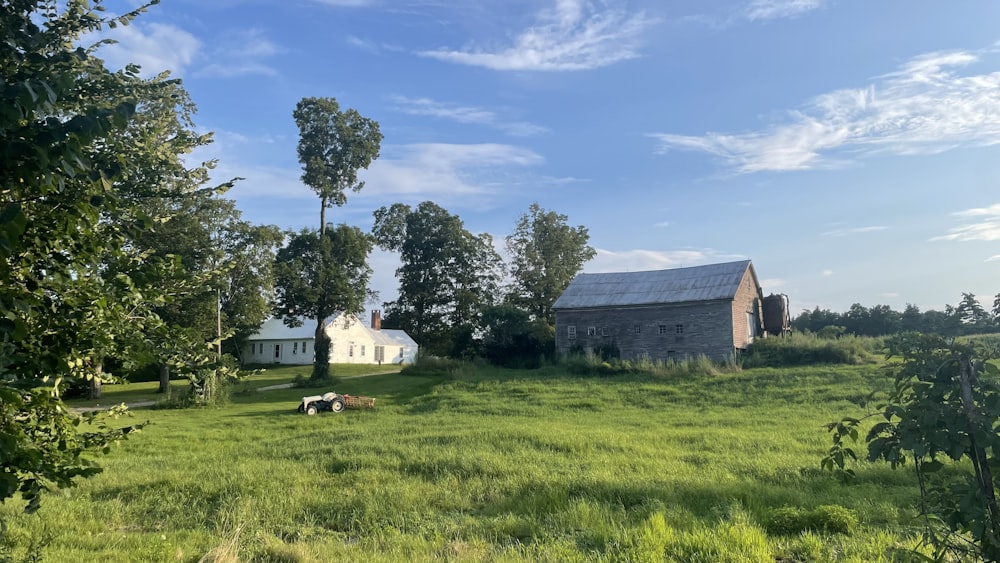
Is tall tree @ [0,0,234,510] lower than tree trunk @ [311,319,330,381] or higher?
higher

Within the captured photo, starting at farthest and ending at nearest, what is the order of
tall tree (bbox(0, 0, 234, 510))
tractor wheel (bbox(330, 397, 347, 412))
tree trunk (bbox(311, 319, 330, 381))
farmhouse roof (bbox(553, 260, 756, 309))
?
tree trunk (bbox(311, 319, 330, 381)) < farmhouse roof (bbox(553, 260, 756, 309)) < tractor wheel (bbox(330, 397, 347, 412)) < tall tree (bbox(0, 0, 234, 510))

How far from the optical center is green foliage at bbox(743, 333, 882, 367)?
105 ft

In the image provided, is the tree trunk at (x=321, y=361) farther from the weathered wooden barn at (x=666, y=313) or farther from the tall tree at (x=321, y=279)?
the weathered wooden barn at (x=666, y=313)

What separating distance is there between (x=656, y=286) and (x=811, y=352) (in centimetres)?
1034

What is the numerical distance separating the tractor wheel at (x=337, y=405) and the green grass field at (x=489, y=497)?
522 cm

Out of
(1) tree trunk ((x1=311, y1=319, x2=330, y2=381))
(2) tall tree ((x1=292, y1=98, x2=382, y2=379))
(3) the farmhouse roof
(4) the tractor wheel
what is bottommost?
(4) the tractor wheel

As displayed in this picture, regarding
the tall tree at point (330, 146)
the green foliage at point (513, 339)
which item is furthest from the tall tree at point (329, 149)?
the green foliage at point (513, 339)

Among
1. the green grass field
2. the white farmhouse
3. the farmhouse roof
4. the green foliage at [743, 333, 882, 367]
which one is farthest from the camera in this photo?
the white farmhouse

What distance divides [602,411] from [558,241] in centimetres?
4148

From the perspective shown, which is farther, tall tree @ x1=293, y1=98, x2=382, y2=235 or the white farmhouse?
the white farmhouse

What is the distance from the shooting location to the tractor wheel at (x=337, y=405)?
24.8 m

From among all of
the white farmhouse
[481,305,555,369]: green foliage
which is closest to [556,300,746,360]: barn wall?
[481,305,555,369]: green foliage

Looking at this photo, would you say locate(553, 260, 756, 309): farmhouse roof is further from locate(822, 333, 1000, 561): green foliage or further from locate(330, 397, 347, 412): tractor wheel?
locate(822, 333, 1000, 561): green foliage

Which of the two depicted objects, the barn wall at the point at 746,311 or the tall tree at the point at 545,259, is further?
the tall tree at the point at 545,259
